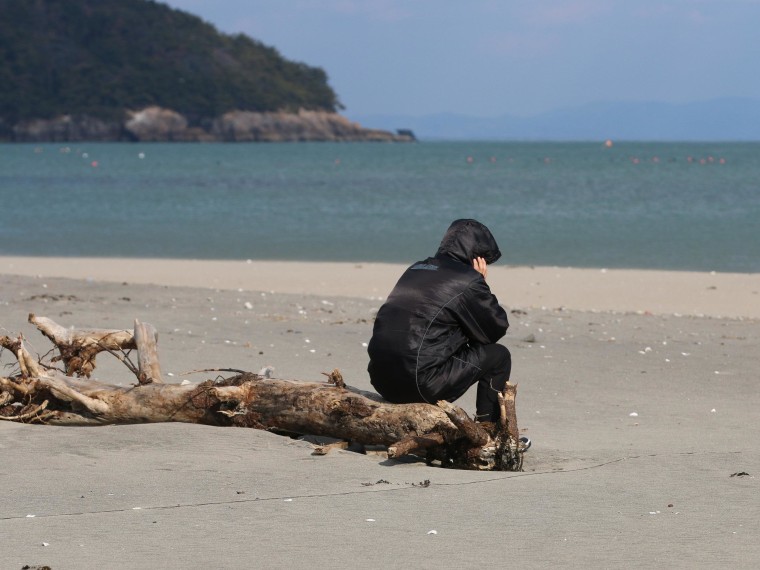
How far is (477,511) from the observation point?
5586mm

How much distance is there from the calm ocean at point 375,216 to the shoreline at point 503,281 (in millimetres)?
2028

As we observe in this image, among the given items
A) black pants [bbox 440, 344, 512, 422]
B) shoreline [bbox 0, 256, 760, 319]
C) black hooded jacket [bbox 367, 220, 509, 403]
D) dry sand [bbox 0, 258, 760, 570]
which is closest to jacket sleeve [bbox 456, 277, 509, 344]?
black hooded jacket [bbox 367, 220, 509, 403]

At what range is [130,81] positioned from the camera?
171500 millimetres

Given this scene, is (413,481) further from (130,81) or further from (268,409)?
(130,81)

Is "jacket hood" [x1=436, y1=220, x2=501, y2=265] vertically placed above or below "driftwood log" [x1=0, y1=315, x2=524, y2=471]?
above

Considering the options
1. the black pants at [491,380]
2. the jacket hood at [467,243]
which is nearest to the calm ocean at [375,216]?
the black pants at [491,380]

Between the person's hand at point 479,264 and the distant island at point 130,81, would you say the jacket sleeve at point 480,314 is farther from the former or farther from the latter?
the distant island at point 130,81

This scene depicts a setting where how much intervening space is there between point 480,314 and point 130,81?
171415 mm

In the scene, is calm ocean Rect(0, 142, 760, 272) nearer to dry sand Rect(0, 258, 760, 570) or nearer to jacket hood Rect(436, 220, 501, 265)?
dry sand Rect(0, 258, 760, 570)

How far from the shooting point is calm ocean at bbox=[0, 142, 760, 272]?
2672 cm

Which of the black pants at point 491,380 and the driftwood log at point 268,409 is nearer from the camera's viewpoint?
the driftwood log at point 268,409

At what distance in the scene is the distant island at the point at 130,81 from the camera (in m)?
166

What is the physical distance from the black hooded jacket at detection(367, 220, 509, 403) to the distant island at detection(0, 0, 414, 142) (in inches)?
6532

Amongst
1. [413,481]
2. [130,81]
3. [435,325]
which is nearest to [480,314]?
[435,325]
